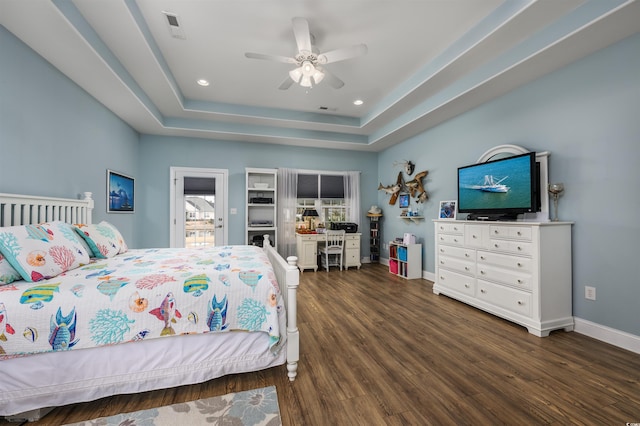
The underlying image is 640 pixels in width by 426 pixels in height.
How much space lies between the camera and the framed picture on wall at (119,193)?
368cm

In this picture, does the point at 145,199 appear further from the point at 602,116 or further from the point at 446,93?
the point at 602,116

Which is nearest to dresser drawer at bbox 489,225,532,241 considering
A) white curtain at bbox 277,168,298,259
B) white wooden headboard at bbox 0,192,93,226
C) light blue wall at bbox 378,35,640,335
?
light blue wall at bbox 378,35,640,335

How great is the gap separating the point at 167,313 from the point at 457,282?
3345 mm

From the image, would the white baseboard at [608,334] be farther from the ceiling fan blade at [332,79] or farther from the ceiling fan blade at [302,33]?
the ceiling fan blade at [302,33]

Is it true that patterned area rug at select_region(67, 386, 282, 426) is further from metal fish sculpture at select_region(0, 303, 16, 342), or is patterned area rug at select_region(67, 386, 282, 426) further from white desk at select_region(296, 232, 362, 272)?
white desk at select_region(296, 232, 362, 272)

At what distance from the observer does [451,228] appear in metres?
3.61

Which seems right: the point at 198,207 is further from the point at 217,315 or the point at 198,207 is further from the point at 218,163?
the point at 217,315

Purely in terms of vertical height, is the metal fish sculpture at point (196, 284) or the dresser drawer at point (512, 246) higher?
the dresser drawer at point (512, 246)

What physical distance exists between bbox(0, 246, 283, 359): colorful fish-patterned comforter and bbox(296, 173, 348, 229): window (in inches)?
153

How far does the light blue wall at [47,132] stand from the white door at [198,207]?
4.52 ft

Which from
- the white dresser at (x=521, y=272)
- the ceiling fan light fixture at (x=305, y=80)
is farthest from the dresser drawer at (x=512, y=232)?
the ceiling fan light fixture at (x=305, y=80)

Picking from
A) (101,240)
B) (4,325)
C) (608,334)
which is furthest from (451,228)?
(4,325)

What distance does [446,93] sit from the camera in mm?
3535

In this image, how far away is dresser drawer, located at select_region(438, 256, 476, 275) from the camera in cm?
327
